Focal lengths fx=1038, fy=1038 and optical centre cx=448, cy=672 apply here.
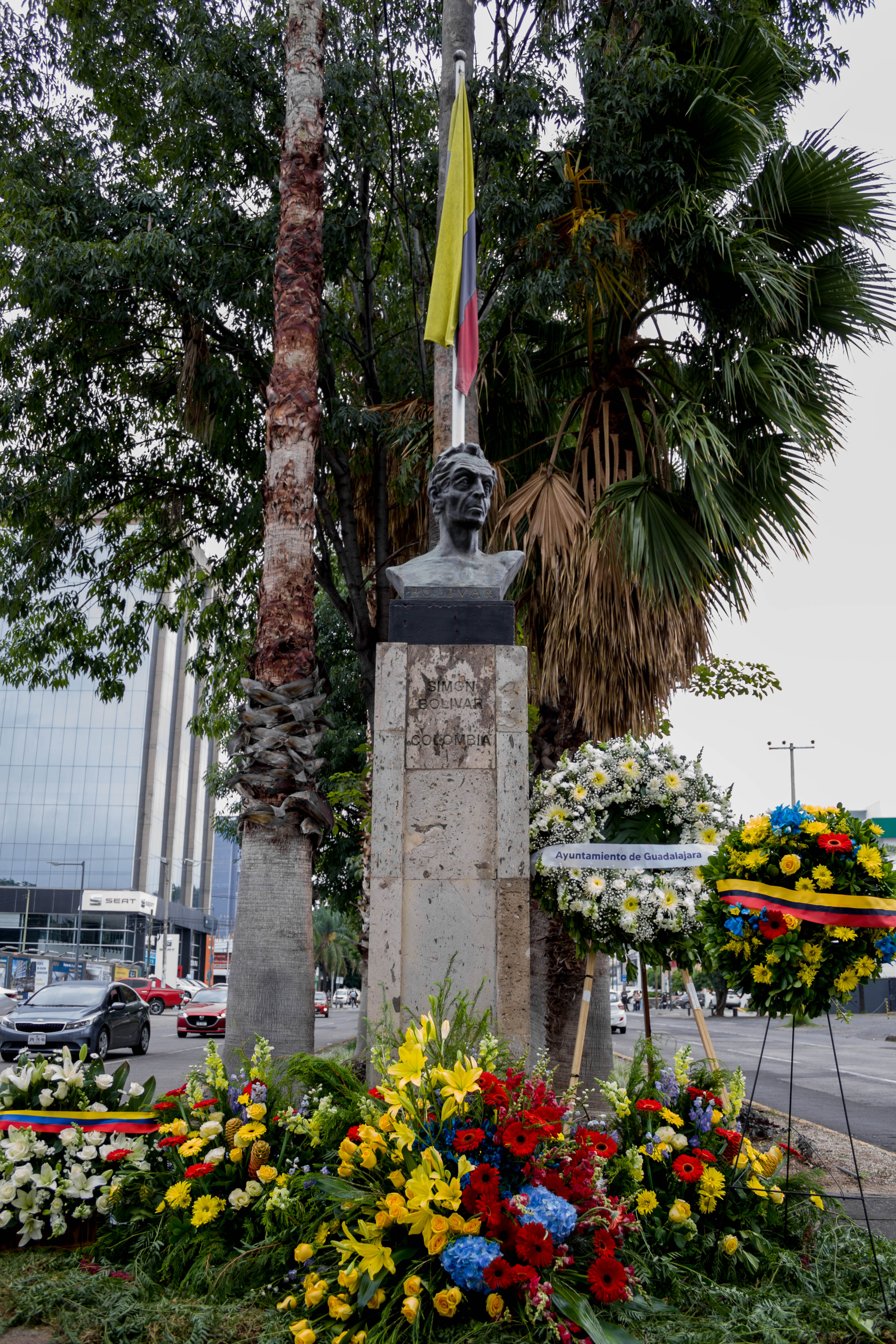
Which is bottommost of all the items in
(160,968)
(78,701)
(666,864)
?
(160,968)

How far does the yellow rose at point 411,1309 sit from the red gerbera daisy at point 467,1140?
0.46 metres

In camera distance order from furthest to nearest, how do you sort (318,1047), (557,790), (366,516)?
1. (318,1047)
2. (366,516)
3. (557,790)

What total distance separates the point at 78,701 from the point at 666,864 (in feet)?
233

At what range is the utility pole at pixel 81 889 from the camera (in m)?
57.9

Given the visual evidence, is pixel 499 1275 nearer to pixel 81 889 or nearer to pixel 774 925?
pixel 774 925

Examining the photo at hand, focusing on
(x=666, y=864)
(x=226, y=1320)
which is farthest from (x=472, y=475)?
(x=226, y=1320)

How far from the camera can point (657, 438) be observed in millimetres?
9078

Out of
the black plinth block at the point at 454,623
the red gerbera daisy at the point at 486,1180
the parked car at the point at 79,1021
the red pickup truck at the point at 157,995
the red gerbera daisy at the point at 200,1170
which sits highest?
the black plinth block at the point at 454,623

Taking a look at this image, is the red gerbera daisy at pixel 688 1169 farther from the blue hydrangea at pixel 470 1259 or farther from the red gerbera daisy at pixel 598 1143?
the blue hydrangea at pixel 470 1259

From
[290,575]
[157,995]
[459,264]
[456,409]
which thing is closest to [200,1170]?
[290,575]

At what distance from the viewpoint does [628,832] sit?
18.9 ft

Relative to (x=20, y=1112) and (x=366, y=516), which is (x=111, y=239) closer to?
(x=366, y=516)

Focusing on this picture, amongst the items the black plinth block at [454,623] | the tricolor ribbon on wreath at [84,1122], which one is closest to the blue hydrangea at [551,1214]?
the tricolor ribbon on wreath at [84,1122]

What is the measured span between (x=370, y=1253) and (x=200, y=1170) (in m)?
1.24
